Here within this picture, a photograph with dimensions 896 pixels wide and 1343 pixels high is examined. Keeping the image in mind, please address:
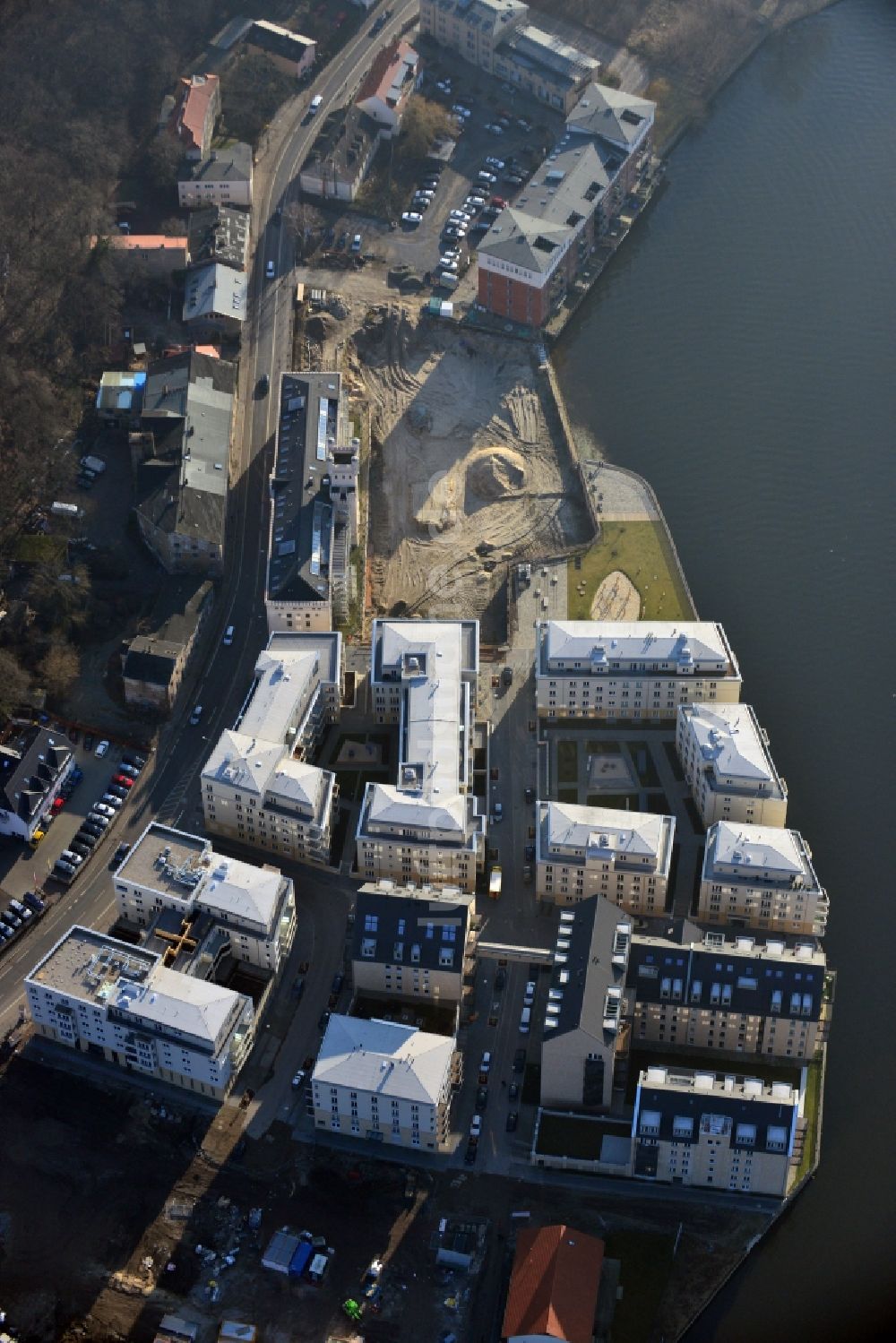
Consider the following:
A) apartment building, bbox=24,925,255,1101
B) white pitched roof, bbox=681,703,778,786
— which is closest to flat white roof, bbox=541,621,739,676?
white pitched roof, bbox=681,703,778,786

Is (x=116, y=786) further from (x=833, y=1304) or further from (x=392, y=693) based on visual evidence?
(x=833, y=1304)

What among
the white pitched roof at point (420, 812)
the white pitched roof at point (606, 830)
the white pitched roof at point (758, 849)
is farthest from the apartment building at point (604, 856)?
the white pitched roof at point (420, 812)

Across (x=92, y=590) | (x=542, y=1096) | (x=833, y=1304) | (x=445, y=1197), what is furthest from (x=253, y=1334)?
(x=92, y=590)

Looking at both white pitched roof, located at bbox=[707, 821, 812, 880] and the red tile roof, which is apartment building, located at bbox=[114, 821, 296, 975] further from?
white pitched roof, located at bbox=[707, 821, 812, 880]

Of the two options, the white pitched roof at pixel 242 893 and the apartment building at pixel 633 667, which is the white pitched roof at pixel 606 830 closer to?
the apartment building at pixel 633 667

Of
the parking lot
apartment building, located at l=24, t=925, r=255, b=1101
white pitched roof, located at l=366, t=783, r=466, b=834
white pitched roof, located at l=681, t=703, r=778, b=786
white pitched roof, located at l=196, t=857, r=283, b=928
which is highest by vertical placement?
white pitched roof, located at l=681, t=703, r=778, b=786

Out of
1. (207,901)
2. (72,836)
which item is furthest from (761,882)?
(72,836)
